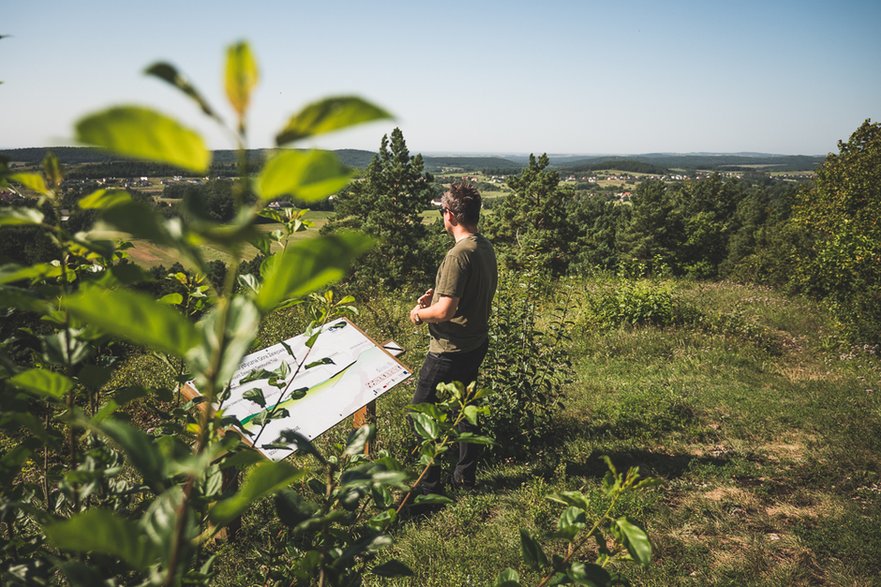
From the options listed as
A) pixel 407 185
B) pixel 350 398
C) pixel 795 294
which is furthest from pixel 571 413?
pixel 407 185

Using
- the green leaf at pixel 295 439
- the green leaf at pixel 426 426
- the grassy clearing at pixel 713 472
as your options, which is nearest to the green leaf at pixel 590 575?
the green leaf at pixel 426 426

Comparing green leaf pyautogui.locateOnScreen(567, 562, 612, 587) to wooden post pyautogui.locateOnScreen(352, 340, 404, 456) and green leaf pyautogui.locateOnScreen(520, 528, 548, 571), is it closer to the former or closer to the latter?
green leaf pyautogui.locateOnScreen(520, 528, 548, 571)

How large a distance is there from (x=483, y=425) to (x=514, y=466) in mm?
447

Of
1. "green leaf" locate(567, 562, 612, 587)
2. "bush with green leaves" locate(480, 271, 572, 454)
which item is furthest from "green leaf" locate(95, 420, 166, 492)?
"bush with green leaves" locate(480, 271, 572, 454)

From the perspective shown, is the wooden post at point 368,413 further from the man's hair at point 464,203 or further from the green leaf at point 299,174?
the green leaf at point 299,174

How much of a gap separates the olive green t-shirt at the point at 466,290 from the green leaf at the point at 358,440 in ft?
6.01

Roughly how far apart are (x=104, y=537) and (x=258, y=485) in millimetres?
150

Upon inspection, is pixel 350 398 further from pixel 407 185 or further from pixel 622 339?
pixel 407 185

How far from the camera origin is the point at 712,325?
318 inches

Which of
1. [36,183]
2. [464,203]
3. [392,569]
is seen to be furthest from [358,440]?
[464,203]

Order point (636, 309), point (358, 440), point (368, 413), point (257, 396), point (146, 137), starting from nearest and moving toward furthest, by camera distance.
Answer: point (146, 137) → point (358, 440) → point (257, 396) → point (368, 413) → point (636, 309)

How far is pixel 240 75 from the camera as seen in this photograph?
1.38ft

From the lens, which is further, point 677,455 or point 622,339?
point 622,339

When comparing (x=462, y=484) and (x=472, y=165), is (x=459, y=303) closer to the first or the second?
(x=462, y=484)
